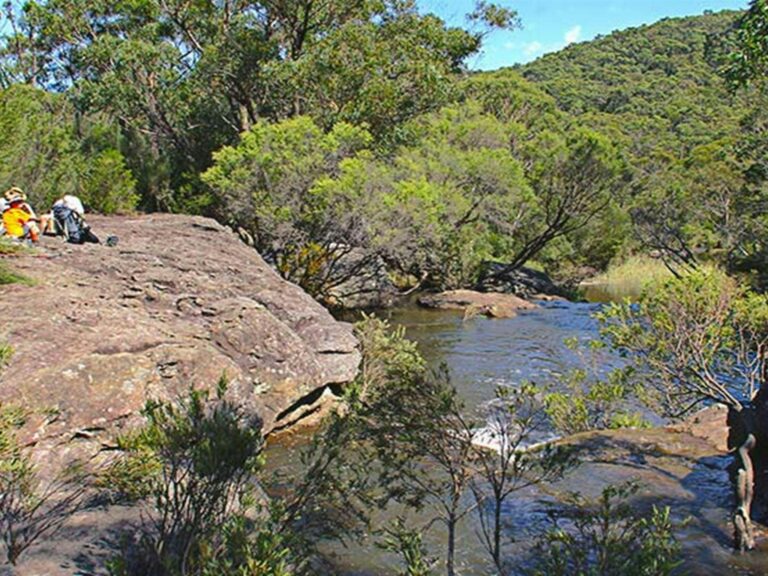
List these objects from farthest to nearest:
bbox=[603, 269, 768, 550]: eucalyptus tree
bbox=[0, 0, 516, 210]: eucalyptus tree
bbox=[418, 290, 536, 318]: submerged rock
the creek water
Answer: bbox=[418, 290, 536, 318]: submerged rock < bbox=[0, 0, 516, 210]: eucalyptus tree < bbox=[603, 269, 768, 550]: eucalyptus tree < the creek water

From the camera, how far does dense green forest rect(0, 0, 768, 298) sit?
1820 cm

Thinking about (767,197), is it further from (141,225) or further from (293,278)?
(141,225)

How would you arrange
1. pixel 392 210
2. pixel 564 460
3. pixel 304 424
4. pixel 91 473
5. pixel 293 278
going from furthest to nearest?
pixel 293 278, pixel 392 210, pixel 304 424, pixel 91 473, pixel 564 460

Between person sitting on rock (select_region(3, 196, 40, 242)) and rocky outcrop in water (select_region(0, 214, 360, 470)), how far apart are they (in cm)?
45

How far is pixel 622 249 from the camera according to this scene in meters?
43.3

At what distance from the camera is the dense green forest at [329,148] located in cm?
1820

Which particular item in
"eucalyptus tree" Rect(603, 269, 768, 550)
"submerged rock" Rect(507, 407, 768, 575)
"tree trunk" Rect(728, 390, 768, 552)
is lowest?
"submerged rock" Rect(507, 407, 768, 575)

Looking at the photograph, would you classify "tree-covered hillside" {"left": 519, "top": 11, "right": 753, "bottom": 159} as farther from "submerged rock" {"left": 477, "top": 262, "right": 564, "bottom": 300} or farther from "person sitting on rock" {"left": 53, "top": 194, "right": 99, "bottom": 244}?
"person sitting on rock" {"left": 53, "top": 194, "right": 99, "bottom": 244}

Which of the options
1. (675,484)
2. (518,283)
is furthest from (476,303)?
(675,484)

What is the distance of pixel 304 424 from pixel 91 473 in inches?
197

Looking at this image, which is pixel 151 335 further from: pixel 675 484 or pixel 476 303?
pixel 476 303

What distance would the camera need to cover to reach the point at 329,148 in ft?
60.2

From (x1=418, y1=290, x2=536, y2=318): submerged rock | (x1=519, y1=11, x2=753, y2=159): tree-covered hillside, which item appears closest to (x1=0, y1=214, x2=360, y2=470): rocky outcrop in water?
(x1=418, y1=290, x2=536, y2=318): submerged rock

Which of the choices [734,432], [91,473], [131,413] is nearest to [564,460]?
[91,473]
